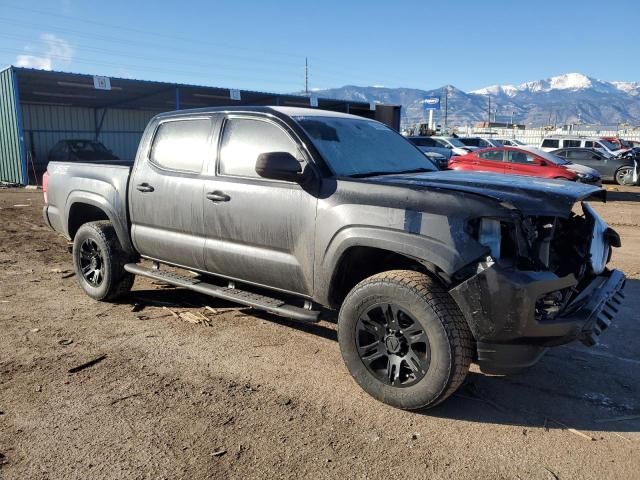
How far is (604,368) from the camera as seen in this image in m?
4.09

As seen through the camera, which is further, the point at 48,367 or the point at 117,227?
the point at 117,227

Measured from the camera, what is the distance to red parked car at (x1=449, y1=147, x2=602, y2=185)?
15.7 metres

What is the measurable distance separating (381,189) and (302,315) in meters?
1.06

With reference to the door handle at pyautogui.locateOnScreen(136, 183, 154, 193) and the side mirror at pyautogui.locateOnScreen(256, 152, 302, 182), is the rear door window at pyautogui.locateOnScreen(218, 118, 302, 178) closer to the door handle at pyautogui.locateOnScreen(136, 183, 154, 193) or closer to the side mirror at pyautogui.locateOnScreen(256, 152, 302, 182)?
the side mirror at pyautogui.locateOnScreen(256, 152, 302, 182)

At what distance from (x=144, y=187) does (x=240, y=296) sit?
4.94 ft

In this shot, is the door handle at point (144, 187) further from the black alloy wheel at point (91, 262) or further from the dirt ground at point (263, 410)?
the dirt ground at point (263, 410)

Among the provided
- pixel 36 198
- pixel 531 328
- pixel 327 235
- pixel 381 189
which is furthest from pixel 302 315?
pixel 36 198

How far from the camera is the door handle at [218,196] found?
13.9ft

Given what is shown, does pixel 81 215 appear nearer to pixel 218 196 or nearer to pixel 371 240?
pixel 218 196

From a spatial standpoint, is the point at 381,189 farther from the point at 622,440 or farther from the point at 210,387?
the point at 622,440

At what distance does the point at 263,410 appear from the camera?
3.39 metres

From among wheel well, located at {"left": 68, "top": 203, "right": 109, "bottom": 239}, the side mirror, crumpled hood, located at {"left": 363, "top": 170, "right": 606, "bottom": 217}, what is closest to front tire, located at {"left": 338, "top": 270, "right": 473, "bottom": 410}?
crumpled hood, located at {"left": 363, "top": 170, "right": 606, "bottom": 217}

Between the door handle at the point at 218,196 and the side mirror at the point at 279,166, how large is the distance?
2.01 feet

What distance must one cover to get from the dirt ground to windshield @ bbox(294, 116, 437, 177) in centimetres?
149
